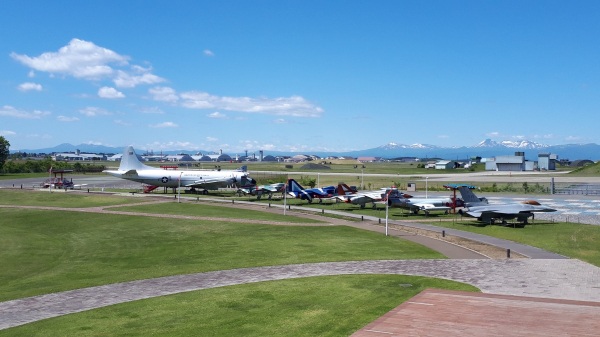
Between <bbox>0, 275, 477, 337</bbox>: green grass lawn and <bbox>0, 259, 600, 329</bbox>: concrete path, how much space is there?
53.5 inches

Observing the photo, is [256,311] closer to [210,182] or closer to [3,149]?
[210,182]

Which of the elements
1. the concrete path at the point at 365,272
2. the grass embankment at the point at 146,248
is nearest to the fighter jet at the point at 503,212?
the grass embankment at the point at 146,248

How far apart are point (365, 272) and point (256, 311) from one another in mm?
9777

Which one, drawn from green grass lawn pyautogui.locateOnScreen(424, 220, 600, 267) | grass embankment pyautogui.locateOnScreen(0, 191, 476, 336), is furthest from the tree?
green grass lawn pyautogui.locateOnScreen(424, 220, 600, 267)

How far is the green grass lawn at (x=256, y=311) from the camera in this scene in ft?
68.1

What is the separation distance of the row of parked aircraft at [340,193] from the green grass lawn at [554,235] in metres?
1.70

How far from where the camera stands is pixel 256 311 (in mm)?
23188

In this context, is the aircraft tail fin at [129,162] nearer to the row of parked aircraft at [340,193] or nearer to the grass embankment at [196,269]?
the row of parked aircraft at [340,193]

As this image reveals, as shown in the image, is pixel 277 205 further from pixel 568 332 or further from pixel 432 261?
pixel 568 332

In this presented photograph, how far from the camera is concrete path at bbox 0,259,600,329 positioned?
24.8 metres

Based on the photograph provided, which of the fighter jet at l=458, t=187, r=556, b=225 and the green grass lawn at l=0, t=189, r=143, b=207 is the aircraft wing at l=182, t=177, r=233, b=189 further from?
the fighter jet at l=458, t=187, r=556, b=225

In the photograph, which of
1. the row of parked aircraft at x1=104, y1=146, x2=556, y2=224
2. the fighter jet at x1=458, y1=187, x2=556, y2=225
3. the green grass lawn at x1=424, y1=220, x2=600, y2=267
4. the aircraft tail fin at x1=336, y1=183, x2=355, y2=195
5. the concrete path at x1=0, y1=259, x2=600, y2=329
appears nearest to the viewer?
the concrete path at x1=0, y1=259, x2=600, y2=329

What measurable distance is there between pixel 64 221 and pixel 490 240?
42815 mm

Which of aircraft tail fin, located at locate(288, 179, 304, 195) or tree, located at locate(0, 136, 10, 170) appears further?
tree, located at locate(0, 136, 10, 170)
